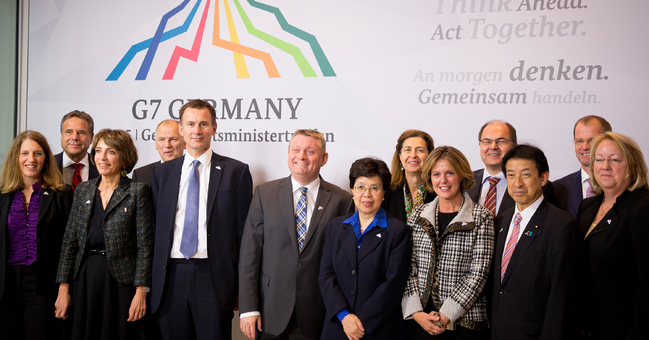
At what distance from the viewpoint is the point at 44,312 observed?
124 inches

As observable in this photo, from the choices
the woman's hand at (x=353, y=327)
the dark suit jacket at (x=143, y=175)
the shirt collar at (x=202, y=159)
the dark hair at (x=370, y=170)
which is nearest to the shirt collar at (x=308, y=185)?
the dark hair at (x=370, y=170)

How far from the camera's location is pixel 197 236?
116 inches

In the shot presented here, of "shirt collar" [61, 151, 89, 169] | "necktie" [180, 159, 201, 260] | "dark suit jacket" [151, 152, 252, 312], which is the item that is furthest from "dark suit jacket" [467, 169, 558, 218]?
"shirt collar" [61, 151, 89, 169]

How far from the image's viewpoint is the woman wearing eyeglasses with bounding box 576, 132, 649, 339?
216 centimetres

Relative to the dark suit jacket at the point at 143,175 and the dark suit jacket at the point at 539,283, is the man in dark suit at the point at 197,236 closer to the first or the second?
the dark suit jacket at the point at 143,175

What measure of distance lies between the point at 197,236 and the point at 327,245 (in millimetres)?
892

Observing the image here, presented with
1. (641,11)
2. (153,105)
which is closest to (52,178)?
(153,105)

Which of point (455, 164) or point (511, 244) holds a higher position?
point (455, 164)

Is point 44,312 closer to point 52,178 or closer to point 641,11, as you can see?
point 52,178

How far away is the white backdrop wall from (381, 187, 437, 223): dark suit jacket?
1.09 meters

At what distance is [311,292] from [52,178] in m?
2.11

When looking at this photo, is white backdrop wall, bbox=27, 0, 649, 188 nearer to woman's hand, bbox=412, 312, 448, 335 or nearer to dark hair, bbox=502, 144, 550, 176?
dark hair, bbox=502, 144, 550, 176

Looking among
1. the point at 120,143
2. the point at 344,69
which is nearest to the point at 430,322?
the point at 120,143

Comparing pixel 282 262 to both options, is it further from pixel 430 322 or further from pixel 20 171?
pixel 20 171
